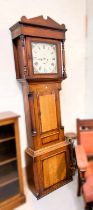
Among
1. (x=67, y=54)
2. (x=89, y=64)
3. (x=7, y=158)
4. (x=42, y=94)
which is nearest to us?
(x=7, y=158)

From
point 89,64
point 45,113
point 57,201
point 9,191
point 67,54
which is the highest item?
point 67,54

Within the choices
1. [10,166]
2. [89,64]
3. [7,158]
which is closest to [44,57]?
[89,64]

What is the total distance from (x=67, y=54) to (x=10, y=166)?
5.38 ft

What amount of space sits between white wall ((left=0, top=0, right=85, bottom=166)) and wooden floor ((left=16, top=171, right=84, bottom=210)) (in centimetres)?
48

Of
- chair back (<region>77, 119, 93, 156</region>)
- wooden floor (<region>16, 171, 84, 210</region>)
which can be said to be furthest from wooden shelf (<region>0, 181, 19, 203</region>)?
chair back (<region>77, 119, 93, 156</region>)

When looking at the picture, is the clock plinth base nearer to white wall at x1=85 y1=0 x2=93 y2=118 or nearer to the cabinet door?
the cabinet door

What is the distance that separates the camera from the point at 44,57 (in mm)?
1924

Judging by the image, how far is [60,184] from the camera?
7.04 feet

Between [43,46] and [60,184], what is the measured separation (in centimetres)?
162

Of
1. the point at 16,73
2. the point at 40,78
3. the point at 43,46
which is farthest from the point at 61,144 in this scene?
the point at 43,46

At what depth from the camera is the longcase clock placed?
177 centimetres

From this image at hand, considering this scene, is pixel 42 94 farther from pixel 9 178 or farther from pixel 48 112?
pixel 9 178

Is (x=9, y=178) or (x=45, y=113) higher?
Answer: (x=45, y=113)

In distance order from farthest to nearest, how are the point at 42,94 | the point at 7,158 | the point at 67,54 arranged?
the point at 67,54, the point at 42,94, the point at 7,158
